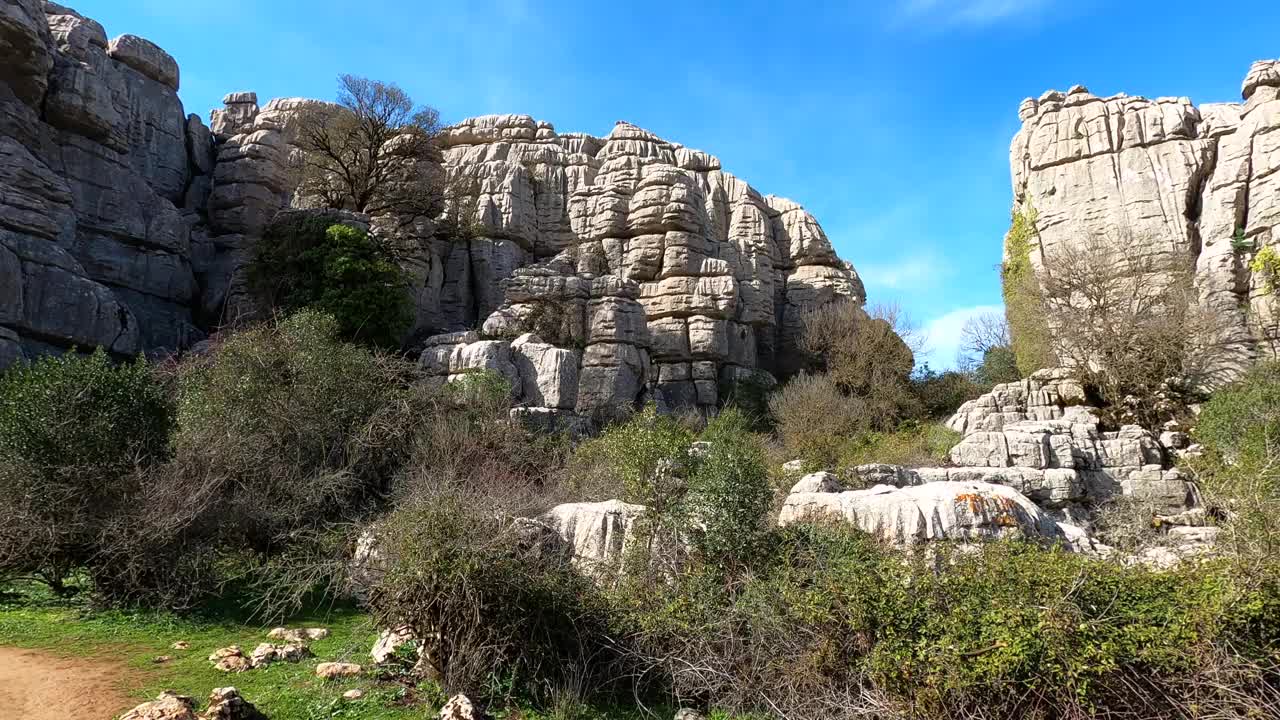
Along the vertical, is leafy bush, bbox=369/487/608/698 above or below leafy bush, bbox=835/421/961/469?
below

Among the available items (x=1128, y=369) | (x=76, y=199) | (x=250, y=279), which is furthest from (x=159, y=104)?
(x=1128, y=369)

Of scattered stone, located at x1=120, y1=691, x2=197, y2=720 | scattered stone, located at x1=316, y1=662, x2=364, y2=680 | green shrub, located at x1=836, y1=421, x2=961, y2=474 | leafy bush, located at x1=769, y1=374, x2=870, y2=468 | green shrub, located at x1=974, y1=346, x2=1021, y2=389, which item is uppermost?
green shrub, located at x1=974, y1=346, x2=1021, y2=389

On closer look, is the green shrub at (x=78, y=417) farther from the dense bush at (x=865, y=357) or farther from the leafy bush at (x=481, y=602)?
the dense bush at (x=865, y=357)

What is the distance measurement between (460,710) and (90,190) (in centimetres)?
2515

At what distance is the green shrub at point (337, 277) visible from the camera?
75.9 feet

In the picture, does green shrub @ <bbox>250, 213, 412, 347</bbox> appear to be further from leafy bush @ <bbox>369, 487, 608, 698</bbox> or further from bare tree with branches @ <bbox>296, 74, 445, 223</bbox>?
leafy bush @ <bbox>369, 487, 608, 698</bbox>

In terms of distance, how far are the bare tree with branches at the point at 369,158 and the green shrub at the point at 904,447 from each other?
1776cm

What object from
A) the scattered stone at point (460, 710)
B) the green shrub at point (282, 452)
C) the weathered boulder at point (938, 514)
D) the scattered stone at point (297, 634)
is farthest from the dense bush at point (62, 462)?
the weathered boulder at point (938, 514)

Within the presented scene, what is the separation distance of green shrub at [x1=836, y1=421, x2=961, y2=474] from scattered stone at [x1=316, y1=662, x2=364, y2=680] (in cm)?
1178

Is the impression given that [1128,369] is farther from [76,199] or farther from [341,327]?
[76,199]

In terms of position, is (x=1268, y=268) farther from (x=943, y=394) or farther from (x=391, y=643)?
(x=391, y=643)

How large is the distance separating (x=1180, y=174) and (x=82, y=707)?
29.4m

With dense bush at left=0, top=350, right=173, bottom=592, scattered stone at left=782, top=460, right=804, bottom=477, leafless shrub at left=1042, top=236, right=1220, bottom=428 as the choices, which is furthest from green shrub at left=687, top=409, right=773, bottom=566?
leafless shrub at left=1042, top=236, right=1220, bottom=428

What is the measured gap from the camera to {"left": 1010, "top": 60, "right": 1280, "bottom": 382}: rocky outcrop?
21656 millimetres
